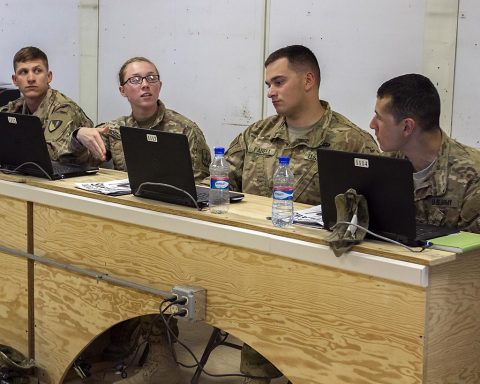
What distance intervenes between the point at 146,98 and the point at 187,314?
1.50 meters

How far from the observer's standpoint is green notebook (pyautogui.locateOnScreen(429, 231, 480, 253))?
7.40ft

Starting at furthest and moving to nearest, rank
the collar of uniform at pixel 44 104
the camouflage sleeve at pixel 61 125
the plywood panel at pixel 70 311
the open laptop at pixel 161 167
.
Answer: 1. the collar of uniform at pixel 44 104
2. the camouflage sleeve at pixel 61 125
3. the plywood panel at pixel 70 311
4. the open laptop at pixel 161 167

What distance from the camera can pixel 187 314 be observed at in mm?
2617

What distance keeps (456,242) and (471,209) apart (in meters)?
0.42

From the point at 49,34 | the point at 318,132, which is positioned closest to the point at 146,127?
the point at 318,132

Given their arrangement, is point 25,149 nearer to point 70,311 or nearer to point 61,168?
point 61,168

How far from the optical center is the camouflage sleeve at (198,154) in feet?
12.6

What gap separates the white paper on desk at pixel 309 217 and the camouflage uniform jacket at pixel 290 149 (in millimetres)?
583

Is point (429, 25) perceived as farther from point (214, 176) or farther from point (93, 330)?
point (93, 330)

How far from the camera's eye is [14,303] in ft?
10.8

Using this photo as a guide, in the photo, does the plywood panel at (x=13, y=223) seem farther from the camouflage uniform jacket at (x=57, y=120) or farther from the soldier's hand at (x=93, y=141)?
the camouflage uniform jacket at (x=57, y=120)

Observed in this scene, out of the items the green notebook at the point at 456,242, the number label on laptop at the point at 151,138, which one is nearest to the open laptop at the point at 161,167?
the number label on laptop at the point at 151,138

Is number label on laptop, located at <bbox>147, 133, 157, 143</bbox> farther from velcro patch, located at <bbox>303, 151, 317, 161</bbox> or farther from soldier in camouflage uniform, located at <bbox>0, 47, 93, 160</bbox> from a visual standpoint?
soldier in camouflage uniform, located at <bbox>0, 47, 93, 160</bbox>

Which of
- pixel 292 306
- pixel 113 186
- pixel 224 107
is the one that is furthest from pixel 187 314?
pixel 224 107
